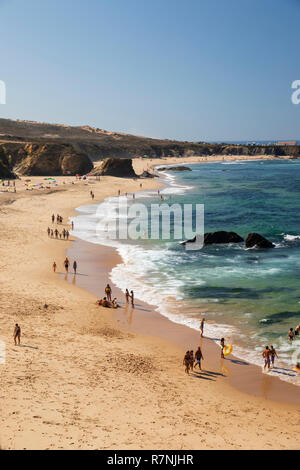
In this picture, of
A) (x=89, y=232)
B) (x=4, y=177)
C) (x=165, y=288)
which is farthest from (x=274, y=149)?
(x=165, y=288)

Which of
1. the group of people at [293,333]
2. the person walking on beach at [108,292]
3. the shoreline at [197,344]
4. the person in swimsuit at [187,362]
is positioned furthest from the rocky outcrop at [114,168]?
the person in swimsuit at [187,362]

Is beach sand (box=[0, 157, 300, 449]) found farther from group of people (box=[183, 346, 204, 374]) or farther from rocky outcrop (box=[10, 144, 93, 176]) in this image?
rocky outcrop (box=[10, 144, 93, 176])

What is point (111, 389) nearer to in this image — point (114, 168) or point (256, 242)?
point (256, 242)

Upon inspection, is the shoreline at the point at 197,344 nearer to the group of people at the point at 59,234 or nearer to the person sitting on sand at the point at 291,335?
the person sitting on sand at the point at 291,335

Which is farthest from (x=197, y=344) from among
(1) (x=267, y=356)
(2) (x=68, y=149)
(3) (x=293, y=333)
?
(2) (x=68, y=149)
